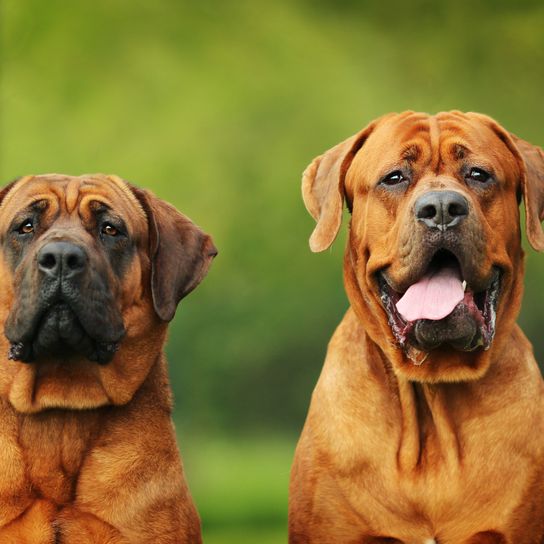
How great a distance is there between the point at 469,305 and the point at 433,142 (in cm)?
72

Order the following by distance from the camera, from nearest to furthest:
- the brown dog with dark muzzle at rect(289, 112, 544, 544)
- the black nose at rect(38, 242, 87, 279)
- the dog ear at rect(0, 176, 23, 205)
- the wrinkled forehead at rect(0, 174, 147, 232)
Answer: the black nose at rect(38, 242, 87, 279), the brown dog with dark muzzle at rect(289, 112, 544, 544), the wrinkled forehead at rect(0, 174, 147, 232), the dog ear at rect(0, 176, 23, 205)

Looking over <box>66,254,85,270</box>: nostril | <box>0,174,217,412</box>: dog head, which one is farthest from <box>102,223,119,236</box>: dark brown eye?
<box>66,254,85,270</box>: nostril

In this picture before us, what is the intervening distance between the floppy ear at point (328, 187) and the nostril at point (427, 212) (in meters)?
0.50

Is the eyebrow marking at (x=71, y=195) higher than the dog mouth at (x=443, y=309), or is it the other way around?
the eyebrow marking at (x=71, y=195)

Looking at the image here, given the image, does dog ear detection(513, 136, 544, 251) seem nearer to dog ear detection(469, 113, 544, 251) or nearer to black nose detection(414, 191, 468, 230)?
dog ear detection(469, 113, 544, 251)

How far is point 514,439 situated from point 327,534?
0.86m

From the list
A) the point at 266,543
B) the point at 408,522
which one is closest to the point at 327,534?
the point at 408,522

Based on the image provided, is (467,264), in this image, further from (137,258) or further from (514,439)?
(137,258)

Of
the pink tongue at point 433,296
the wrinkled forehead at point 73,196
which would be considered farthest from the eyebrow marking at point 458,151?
the wrinkled forehead at point 73,196

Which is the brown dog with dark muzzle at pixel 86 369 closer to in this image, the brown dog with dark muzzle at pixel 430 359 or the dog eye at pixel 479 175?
the brown dog with dark muzzle at pixel 430 359

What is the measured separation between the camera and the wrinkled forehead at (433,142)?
5.83 meters

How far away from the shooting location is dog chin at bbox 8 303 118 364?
18.0 ft

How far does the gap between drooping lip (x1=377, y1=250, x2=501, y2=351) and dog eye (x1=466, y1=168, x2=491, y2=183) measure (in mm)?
348

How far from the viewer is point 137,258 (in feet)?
19.2
